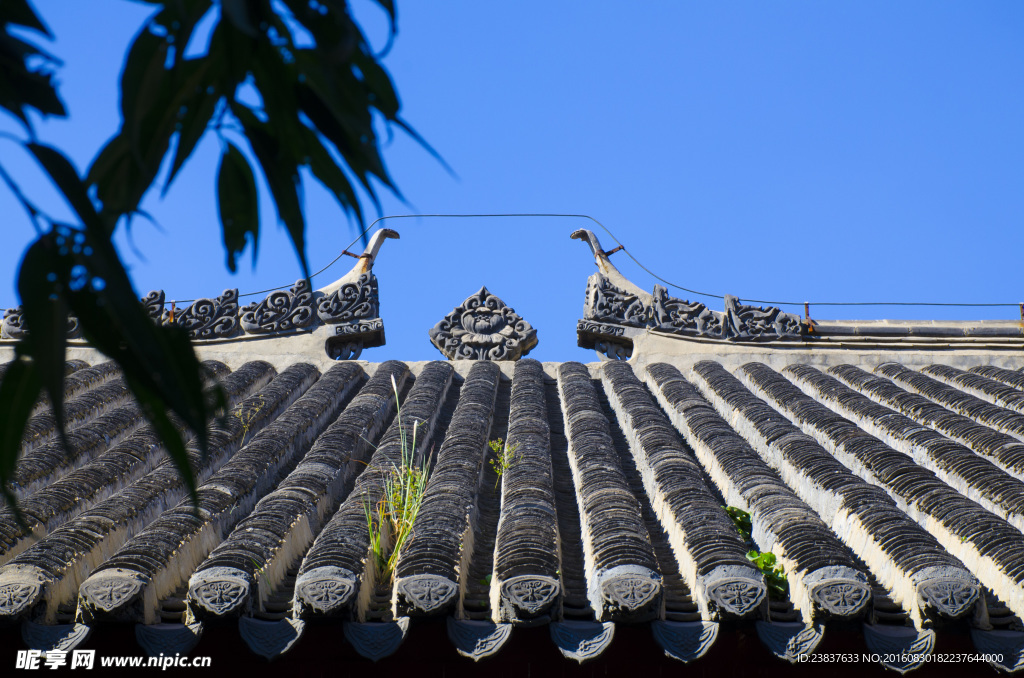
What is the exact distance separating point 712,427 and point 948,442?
4.57 ft

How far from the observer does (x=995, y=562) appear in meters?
3.85

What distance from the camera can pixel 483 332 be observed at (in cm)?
896

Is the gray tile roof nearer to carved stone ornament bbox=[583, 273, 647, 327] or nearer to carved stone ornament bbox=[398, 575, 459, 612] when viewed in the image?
carved stone ornament bbox=[398, 575, 459, 612]

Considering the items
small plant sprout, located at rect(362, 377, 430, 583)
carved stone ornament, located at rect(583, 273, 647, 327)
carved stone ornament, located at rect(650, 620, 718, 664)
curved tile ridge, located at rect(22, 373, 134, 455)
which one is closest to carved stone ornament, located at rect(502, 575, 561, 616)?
carved stone ornament, located at rect(650, 620, 718, 664)

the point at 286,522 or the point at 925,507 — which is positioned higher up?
the point at 925,507

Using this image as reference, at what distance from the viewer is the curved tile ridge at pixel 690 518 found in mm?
3391

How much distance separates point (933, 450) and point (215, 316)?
6054 mm

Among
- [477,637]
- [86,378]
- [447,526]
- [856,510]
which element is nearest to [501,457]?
[447,526]

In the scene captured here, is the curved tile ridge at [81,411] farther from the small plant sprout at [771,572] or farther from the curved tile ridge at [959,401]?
the curved tile ridge at [959,401]

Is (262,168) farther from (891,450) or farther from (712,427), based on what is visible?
(712,427)

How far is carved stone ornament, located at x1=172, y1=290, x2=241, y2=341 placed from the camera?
885cm

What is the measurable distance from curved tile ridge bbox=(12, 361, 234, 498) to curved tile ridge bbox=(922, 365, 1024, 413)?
5.22m

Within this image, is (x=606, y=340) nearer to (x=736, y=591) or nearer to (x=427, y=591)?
(x=736, y=591)

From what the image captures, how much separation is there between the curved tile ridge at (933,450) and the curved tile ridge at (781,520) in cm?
89
